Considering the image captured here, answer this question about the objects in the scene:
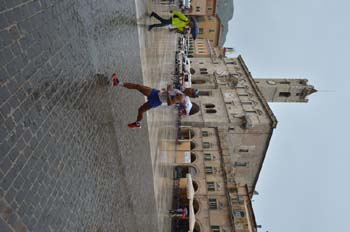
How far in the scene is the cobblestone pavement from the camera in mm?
3795

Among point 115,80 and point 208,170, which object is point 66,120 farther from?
point 208,170

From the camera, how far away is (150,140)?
12.1 meters

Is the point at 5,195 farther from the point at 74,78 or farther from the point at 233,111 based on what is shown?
the point at 233,111

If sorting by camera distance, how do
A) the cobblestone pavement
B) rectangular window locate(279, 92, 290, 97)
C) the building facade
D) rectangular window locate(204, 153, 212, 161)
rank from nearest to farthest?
1. the cobblestone pavement
2. the building facade
3. rectangular window locate(204, 153, 212, 161)
4. rectangular window locate(279, 92, 290, 97)

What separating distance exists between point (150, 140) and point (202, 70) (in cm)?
2822

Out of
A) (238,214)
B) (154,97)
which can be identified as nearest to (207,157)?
(238,214)

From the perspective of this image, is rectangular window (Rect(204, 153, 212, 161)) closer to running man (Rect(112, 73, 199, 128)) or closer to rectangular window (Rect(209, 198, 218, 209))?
rectangular window (Rect(209, 198, 218, 209))

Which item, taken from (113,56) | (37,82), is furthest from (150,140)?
(37,82)

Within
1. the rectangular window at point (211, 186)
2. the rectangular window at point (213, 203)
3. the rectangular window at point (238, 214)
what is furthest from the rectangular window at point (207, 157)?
the rectangular window at point (238, 214)

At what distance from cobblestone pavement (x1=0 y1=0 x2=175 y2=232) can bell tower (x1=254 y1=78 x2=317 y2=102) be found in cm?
3227

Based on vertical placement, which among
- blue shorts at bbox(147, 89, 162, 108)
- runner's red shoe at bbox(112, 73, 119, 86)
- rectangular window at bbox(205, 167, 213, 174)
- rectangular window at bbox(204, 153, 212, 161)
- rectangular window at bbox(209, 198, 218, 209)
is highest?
runner's red shoe at bbox(112, 73, 119, 86)

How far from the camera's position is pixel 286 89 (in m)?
38.7

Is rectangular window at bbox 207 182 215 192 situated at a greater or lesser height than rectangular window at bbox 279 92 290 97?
lesser

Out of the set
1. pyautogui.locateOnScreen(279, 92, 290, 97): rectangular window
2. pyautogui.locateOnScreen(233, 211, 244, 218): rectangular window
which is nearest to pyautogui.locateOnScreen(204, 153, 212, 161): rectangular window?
pyautogui.locateOnScreen(233, 211, 244, 218): rectangular window
